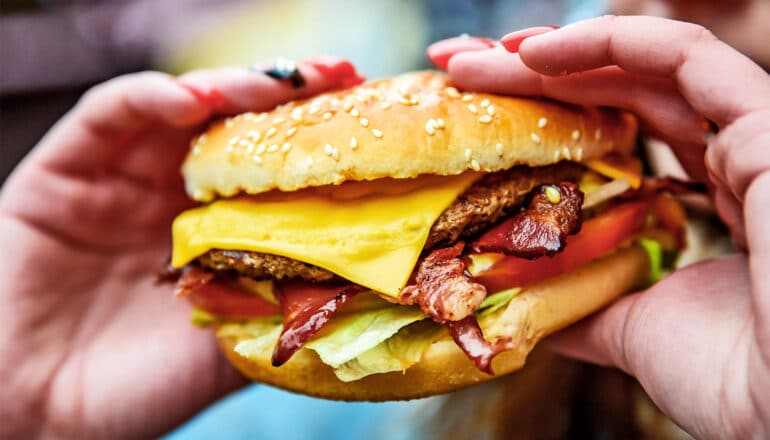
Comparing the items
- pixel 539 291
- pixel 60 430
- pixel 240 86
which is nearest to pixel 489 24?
pixel 240 86

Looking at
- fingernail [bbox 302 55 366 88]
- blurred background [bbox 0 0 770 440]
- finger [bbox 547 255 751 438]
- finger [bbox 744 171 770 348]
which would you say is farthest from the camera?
blurred background [bbox 0 0 770 440]

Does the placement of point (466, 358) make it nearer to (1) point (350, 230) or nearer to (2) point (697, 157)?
(1) point (350, 230)

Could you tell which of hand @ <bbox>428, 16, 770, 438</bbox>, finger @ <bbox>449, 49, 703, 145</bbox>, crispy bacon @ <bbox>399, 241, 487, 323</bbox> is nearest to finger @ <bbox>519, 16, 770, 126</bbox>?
hand @ <bbox>428, 16, 770, 438</bbox>

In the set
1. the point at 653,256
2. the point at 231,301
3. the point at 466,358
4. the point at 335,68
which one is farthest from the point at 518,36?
the point at 231,301

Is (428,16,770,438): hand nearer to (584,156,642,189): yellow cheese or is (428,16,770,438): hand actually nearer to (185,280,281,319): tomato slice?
(584,156,642,189): yellow cheese

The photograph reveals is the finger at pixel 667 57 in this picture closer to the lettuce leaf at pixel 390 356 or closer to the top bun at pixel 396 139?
the top bun at pixel 396 139

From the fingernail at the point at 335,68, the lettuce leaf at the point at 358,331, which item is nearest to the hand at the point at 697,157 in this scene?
the fingernail at the point at 335,68
